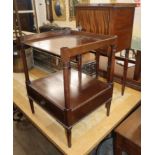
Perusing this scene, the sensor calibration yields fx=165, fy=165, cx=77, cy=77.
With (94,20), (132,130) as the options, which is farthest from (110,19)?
(132,130)

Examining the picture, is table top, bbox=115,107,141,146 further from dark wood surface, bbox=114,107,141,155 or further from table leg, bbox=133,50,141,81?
table leg, bbox=133,50,141,81

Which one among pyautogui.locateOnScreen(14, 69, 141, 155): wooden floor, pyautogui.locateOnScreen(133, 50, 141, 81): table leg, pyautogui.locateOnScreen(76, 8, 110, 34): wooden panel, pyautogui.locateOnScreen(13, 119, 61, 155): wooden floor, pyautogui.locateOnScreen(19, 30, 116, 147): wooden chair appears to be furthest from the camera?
pyautogui.locateOnScreen(13, 119, 61, 155): wooden floor

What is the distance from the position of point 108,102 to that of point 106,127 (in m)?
0.19

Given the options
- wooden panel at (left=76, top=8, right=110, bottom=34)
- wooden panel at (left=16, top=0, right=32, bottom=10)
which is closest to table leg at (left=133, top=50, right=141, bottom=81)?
wooden panel at (left=76, top=8, right=110, bottom=34)

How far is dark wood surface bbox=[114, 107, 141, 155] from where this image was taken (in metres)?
1.08

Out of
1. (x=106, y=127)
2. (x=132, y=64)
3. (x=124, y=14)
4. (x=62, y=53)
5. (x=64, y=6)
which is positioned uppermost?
(x=64, y=6)

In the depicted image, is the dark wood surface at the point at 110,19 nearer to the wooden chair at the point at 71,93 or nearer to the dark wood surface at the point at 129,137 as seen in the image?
the wooden chair at the point at 71,93

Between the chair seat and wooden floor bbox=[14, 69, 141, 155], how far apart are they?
0.71 feet

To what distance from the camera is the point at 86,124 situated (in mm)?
1335
